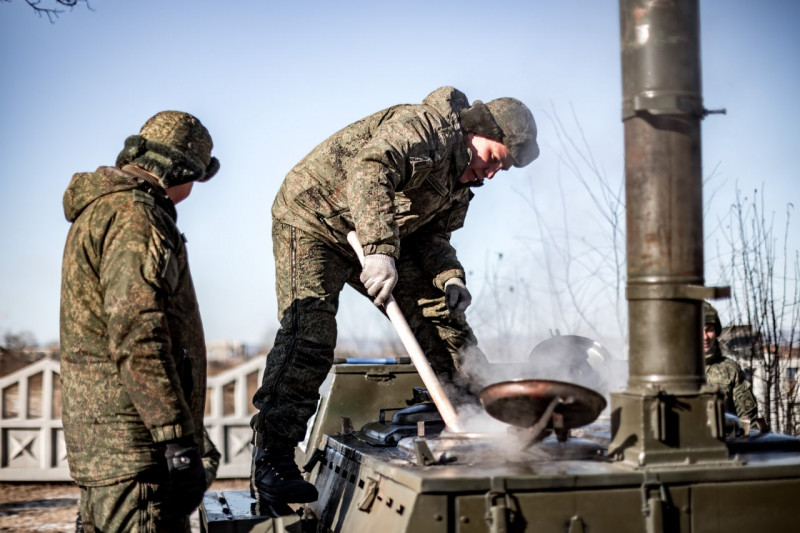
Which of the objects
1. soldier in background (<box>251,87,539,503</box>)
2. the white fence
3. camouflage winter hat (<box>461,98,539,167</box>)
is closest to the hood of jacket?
soldier in background (<box>251,87,539,503</box>)

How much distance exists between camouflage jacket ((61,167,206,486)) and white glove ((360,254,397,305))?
965mm

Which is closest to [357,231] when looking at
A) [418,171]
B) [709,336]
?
[418,171]

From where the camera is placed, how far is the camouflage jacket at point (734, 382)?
296 inches

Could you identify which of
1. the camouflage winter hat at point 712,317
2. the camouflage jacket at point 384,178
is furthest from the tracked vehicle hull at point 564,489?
the camouflage winter hat at point 712,317

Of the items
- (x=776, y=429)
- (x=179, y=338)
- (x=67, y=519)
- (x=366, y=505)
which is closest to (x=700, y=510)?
(x=366, y=505)

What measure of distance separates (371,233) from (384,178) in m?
0.28

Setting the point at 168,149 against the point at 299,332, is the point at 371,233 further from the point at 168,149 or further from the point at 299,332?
the point at 168,149

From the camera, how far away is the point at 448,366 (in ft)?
17.6

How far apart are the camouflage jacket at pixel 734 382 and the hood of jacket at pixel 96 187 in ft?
17.6

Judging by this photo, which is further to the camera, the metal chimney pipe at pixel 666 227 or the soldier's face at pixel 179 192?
the soldier's face at pixel 179 192

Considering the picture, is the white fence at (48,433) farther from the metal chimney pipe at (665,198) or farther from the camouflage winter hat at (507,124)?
the metal chimney pipe at (665,198)

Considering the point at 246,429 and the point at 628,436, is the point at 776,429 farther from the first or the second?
the point at 246,429

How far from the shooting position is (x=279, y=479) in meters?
4.35

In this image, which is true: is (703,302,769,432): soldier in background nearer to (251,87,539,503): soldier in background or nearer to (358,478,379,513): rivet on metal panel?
(251,87,539,503): soldier in background
